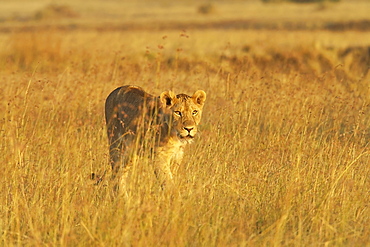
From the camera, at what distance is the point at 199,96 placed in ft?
21.4

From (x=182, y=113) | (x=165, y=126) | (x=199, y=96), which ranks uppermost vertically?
(x=199, y=96)

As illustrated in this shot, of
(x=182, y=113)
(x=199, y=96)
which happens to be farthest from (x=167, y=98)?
(x=199, y=96)

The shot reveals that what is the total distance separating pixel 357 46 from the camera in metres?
18.9

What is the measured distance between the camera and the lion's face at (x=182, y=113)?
20.3 feet

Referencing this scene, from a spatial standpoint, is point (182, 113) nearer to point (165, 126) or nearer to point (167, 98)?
point (167, 98)

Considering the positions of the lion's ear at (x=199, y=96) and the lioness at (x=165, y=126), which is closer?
the lioness at (x=165, y=126)

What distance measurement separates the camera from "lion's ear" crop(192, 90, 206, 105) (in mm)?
6460

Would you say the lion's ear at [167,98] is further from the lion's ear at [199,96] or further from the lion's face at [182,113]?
the lion's ear at [199,96]

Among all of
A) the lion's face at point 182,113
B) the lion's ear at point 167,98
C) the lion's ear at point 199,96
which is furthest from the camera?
the lion's ear at point 199,96

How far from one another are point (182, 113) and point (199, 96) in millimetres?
314

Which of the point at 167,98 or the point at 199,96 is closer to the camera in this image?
the point at 167,98

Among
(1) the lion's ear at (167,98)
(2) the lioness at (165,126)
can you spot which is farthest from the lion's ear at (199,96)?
(1) the lion's ear at (167,98)

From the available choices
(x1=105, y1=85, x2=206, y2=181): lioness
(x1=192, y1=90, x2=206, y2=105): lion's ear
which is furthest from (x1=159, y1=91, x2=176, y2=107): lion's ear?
(x1=192, y1=90, x2=206, y2=105): lion's ear

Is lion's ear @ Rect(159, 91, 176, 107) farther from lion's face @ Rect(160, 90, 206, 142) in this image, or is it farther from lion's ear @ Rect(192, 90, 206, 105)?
lion's ear @ Rect(192, 90, 206, 105)
